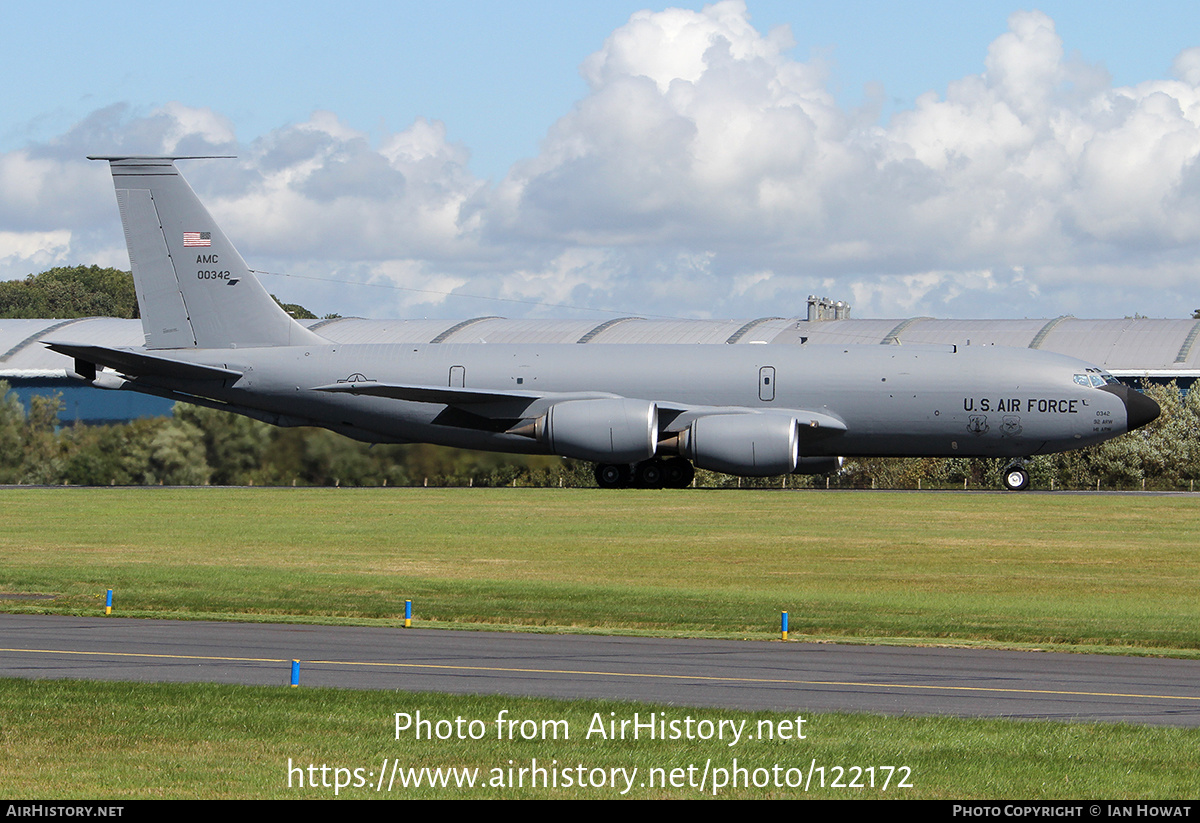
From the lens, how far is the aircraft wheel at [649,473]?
52.8 meters

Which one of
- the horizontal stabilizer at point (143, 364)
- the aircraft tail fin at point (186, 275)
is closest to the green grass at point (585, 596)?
the horizontal stabilizer at point (143, 364)

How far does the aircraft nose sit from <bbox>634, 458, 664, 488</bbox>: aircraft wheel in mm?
15538

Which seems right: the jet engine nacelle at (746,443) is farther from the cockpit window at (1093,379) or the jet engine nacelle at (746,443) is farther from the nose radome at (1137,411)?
the nose radome at (1137,411)

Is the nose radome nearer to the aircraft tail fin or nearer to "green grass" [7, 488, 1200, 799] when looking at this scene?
"green grass" [7, 488, 1200, 799]

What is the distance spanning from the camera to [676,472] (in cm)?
5284

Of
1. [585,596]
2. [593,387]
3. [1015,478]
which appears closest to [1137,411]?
[1015,478]

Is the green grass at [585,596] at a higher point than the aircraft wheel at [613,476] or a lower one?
lower

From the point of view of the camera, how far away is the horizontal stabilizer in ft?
160

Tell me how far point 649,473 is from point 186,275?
1826 centimetres

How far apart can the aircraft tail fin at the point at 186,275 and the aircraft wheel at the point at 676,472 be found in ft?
45.1

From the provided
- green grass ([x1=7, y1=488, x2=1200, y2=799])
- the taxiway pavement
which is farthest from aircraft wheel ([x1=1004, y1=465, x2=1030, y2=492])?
the taxiway pavement

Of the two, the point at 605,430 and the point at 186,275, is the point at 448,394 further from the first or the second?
the point at 186,275
